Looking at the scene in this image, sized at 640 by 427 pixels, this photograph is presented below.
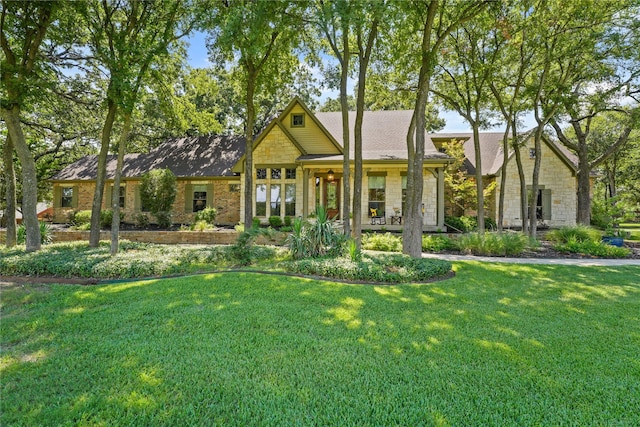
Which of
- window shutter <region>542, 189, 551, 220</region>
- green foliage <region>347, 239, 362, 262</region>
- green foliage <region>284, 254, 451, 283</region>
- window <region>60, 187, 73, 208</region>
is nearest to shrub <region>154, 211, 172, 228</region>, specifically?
window <region>60, 187, 73, 208</region>

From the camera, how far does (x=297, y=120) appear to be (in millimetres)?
16859

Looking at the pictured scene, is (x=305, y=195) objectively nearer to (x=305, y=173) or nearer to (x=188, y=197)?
(x=305, y=173)

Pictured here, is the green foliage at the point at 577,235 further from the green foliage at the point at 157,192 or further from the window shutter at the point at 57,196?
the window shutter at the point at 57,196

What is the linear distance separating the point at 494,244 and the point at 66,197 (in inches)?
942

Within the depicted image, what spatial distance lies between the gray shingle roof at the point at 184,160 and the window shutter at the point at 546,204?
18.2 m

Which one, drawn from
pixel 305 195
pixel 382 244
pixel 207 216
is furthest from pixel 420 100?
pixel 207 216

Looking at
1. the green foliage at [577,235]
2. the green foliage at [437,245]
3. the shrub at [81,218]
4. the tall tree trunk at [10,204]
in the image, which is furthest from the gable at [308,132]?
the shrub at [81,218]

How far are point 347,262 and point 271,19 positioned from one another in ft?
24.1

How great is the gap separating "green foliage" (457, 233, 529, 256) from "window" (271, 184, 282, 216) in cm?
882

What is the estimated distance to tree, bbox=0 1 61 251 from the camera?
825 cm

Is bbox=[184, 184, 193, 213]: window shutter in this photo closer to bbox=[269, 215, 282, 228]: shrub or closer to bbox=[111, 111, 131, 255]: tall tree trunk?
bbox=[269, 215, 282, 228]: shrub

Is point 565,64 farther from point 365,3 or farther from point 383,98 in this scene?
point 365,3

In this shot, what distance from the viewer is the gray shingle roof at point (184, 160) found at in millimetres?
19000

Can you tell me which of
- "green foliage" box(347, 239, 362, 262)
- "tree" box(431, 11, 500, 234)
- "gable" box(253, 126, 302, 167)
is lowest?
"green foliage" box(347, 239, 362, 262)
